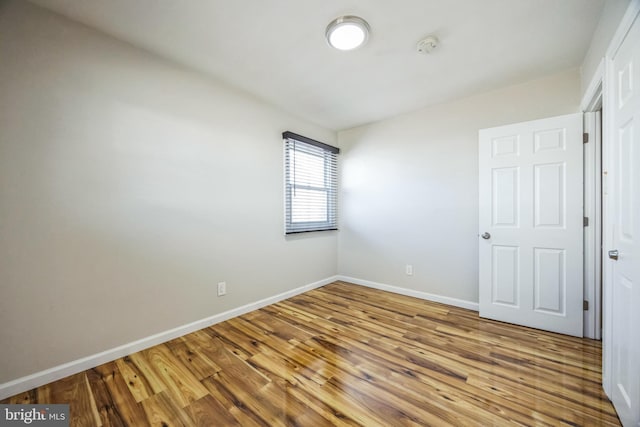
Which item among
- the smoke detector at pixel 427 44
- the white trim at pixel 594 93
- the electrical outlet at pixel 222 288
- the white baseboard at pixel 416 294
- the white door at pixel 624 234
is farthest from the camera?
the white baseboard at pixel 416 294

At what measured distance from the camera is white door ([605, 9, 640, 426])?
112 centimetres

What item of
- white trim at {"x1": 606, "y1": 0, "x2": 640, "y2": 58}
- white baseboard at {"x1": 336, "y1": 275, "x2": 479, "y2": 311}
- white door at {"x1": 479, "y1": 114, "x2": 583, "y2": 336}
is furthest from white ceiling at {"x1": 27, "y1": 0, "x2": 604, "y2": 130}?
white baseboard at {"x1": 336, "y1": 275, "x2": 479, "y2": 311}

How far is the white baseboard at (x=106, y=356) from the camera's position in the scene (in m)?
1.49

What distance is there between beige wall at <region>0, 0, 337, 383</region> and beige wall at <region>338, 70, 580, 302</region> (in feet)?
5.59

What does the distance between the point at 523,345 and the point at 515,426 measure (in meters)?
1.04

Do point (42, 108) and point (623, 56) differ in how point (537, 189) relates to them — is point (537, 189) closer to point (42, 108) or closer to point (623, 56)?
point (623, 56)

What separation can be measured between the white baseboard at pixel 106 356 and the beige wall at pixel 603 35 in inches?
139

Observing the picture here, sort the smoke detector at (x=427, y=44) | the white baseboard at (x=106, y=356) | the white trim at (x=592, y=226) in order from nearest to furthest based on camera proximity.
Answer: the white baseboard at (x=106, y=356) < the smoke detector at (x=427, y=44) < the white trim at (x=592, y=226)

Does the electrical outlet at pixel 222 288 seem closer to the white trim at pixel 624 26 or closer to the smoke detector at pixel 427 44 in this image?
the smoke detector at pixel 427 44

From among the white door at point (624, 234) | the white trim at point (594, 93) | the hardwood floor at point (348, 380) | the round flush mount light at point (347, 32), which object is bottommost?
the hardwood floor at point (348, 380)

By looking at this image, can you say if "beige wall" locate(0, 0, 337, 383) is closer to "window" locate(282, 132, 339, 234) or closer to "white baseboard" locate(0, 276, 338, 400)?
"white baseboard" locate(0, 276, 338, 400)

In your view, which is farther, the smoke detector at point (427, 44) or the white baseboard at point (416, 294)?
the white baseboard at point (416, 294)

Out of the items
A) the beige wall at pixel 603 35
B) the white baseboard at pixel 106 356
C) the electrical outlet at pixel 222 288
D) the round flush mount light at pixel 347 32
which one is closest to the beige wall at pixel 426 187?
the beige wall at pixel 603 35

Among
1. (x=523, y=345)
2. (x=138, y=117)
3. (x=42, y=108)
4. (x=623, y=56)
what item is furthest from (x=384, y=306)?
(x=42, y=108)
